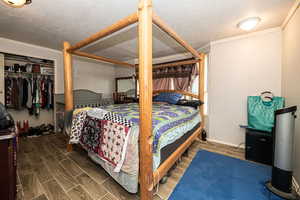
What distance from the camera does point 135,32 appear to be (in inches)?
98.0

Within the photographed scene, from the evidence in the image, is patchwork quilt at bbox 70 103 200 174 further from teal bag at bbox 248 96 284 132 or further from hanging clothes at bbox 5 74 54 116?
hanging clothes at bbox 5 74 54 116

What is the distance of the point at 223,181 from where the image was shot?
5.26 feet

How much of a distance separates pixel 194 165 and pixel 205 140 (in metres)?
1.18

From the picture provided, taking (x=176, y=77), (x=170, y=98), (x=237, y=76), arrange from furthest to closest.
Answer: 1. (x=176, y=77)
2. (x=170, y=98)
3. (x=237, y=76)

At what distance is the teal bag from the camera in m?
2.05

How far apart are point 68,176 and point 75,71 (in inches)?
141

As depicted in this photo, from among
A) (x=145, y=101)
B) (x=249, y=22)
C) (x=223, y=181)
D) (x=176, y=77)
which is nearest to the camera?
(x=145, y=101)

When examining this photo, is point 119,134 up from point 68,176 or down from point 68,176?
up

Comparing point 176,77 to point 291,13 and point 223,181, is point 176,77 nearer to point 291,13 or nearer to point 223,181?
point 291,13

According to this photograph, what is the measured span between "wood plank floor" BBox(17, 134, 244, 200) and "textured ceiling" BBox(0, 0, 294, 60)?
7.82 ft

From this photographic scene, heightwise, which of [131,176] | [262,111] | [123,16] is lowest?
[131,176]

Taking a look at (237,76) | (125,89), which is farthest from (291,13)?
(125,89)

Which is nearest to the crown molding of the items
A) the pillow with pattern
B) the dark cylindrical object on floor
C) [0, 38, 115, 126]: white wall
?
the dark cylindrical object on floor

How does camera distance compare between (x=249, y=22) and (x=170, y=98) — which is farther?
(x=170, y=98)
